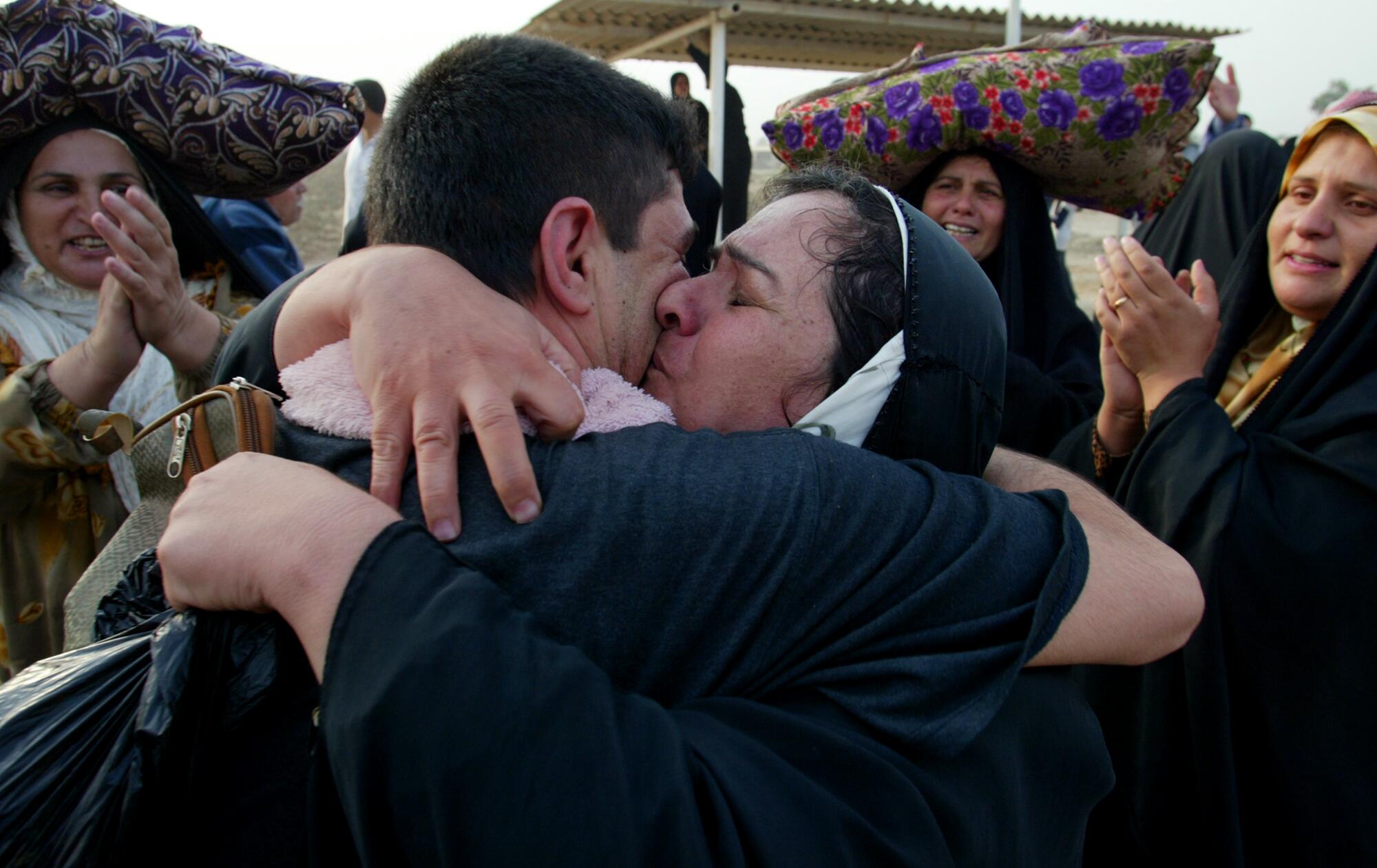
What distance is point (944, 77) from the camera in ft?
11.6

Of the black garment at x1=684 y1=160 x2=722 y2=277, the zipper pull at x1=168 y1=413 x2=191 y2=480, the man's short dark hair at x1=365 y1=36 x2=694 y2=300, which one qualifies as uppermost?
the man's short dark hair at x1=365 y1=36 x2=694 y2=300

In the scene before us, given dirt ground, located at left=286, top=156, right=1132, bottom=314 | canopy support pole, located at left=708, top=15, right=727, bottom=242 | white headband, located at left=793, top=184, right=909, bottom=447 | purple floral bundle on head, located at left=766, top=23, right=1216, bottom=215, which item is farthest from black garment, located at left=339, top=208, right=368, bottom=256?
dirt ground, located at left=286, top=156, right=1132, bottom=314

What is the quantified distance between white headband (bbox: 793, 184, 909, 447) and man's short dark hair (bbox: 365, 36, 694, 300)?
43 centimetres

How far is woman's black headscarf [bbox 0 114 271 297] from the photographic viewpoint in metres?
2.79

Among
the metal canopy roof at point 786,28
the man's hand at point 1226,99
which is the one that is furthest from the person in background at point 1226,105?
the metal canopy roof at point 786,28

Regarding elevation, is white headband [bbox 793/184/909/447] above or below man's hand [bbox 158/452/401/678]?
below

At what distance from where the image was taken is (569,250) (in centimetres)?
149

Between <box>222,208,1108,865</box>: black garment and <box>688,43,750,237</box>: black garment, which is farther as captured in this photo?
<box>688,43,750,237</box>: black garment

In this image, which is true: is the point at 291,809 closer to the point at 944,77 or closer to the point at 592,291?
the point at 592,291

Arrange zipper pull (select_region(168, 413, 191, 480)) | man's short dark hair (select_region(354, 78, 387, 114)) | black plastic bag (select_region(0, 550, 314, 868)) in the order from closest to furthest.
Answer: black plastic bag (select_region(0, 550, 314, 868)), zipper pull (select_region(168, 413, 191, 480)), man's short dark hair (select_region(354, 78, 387, 114))

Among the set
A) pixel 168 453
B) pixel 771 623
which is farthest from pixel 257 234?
pixel 771 623

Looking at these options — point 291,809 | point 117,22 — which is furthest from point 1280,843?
point 117,22

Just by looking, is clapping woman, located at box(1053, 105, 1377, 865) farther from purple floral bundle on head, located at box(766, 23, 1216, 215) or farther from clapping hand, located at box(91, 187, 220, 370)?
clapping hand, located at box(91, 187, 220, 370)

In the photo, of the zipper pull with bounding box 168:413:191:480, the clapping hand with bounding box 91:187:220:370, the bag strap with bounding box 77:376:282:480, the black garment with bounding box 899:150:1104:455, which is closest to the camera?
the bag strap with bounding box 77:376:282:480
